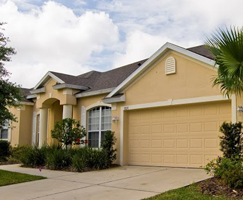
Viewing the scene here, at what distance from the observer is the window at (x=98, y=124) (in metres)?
15.8

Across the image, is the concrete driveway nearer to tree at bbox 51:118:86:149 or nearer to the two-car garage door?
the two-car garage door

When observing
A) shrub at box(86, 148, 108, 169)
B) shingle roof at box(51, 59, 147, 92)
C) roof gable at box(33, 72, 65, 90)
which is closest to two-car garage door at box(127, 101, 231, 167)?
shrub at box(86, 148, 108, 169)

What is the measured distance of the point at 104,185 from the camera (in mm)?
9219

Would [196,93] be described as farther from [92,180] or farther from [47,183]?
[47,183]

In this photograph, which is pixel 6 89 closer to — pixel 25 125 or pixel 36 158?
pixel 36 158

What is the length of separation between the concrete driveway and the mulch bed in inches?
23.9

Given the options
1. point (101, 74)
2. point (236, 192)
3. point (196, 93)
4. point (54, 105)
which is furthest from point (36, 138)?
point (236, 192)

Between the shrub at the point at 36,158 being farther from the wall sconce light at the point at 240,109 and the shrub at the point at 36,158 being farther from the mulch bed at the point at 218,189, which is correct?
the wall sconce light at the point at 240,109

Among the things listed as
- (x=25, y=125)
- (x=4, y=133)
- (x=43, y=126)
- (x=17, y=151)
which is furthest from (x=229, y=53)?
(x=4, y=133)

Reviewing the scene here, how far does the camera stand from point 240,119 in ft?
33.4

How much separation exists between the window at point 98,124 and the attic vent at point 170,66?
14.5 ft

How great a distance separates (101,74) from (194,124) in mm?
9700

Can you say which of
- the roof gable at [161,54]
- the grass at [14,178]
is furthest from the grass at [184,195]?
the grass at [14,178]

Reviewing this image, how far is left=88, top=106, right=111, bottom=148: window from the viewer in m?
15.8
